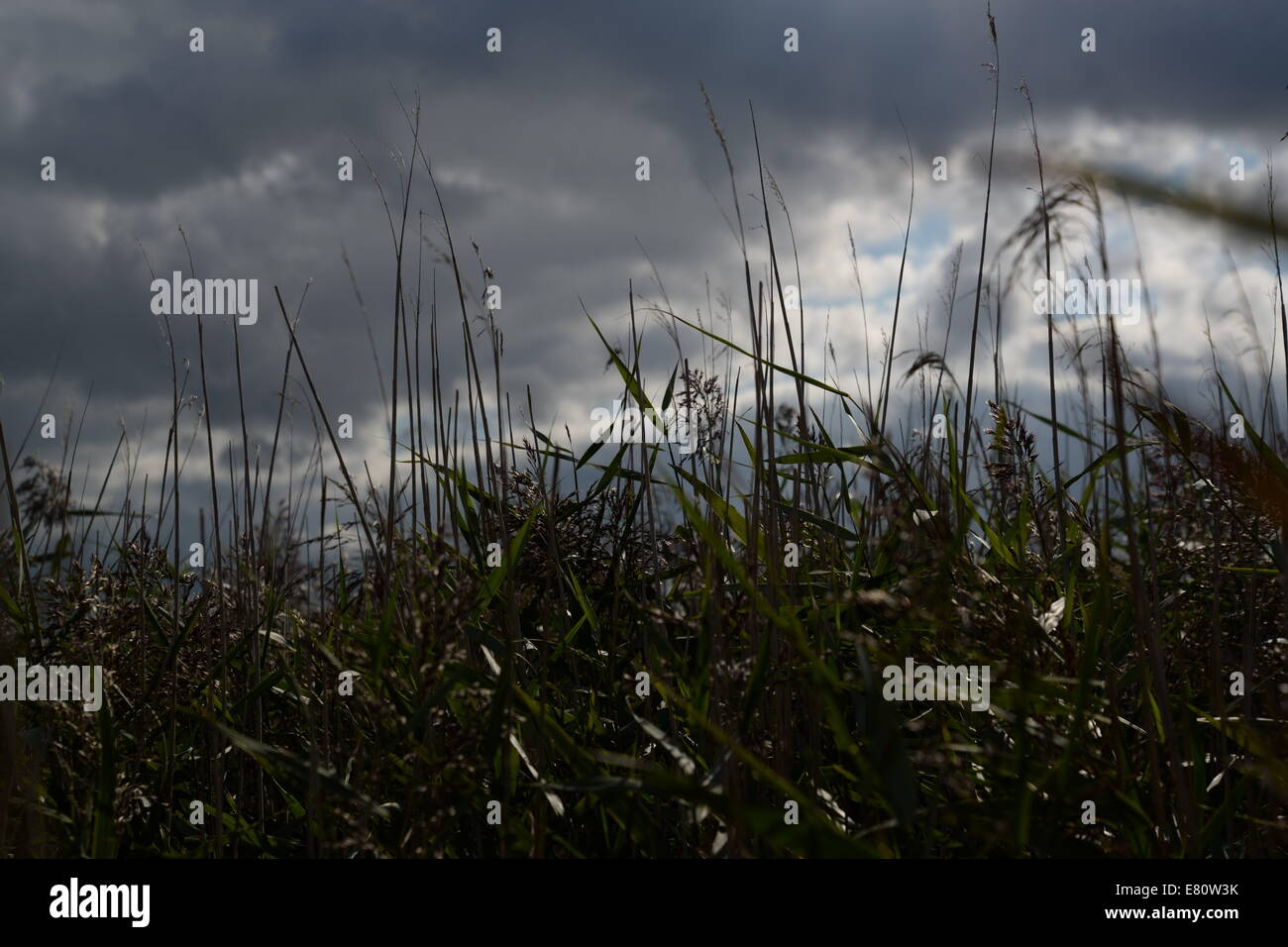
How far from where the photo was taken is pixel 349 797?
1.19m

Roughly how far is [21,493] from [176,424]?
2.76 ft
